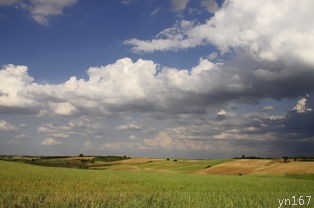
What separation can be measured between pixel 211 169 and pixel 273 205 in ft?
229

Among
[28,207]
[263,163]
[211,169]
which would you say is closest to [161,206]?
[28,207]

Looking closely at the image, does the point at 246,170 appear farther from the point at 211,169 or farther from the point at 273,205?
the point at 273,205

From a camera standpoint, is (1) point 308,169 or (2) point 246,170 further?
(2) point 246,170

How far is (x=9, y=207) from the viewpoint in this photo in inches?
445

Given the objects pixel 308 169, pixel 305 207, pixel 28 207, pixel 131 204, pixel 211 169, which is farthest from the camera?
pixel 211 169

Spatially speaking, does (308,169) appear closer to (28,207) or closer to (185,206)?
(185,206)

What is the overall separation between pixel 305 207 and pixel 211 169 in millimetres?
69892

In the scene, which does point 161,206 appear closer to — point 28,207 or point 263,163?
point 28,207

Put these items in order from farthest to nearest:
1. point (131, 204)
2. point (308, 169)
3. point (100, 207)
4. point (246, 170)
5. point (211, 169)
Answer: point (211, 169)
point (246, 170)
point (308, 169)
point (131, 204)
point (100, 207)

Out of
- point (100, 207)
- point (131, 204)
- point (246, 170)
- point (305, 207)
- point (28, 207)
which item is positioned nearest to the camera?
point (28, 207)

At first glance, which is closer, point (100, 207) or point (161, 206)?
point (100, 207)

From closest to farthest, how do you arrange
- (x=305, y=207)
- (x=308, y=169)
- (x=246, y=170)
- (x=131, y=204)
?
(x=131, y=204) < (x=305, y=207) < (x=308, y=169) < (x=246, y=170)

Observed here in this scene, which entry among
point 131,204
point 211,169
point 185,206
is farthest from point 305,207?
point 211,169

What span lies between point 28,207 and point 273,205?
444 inches
